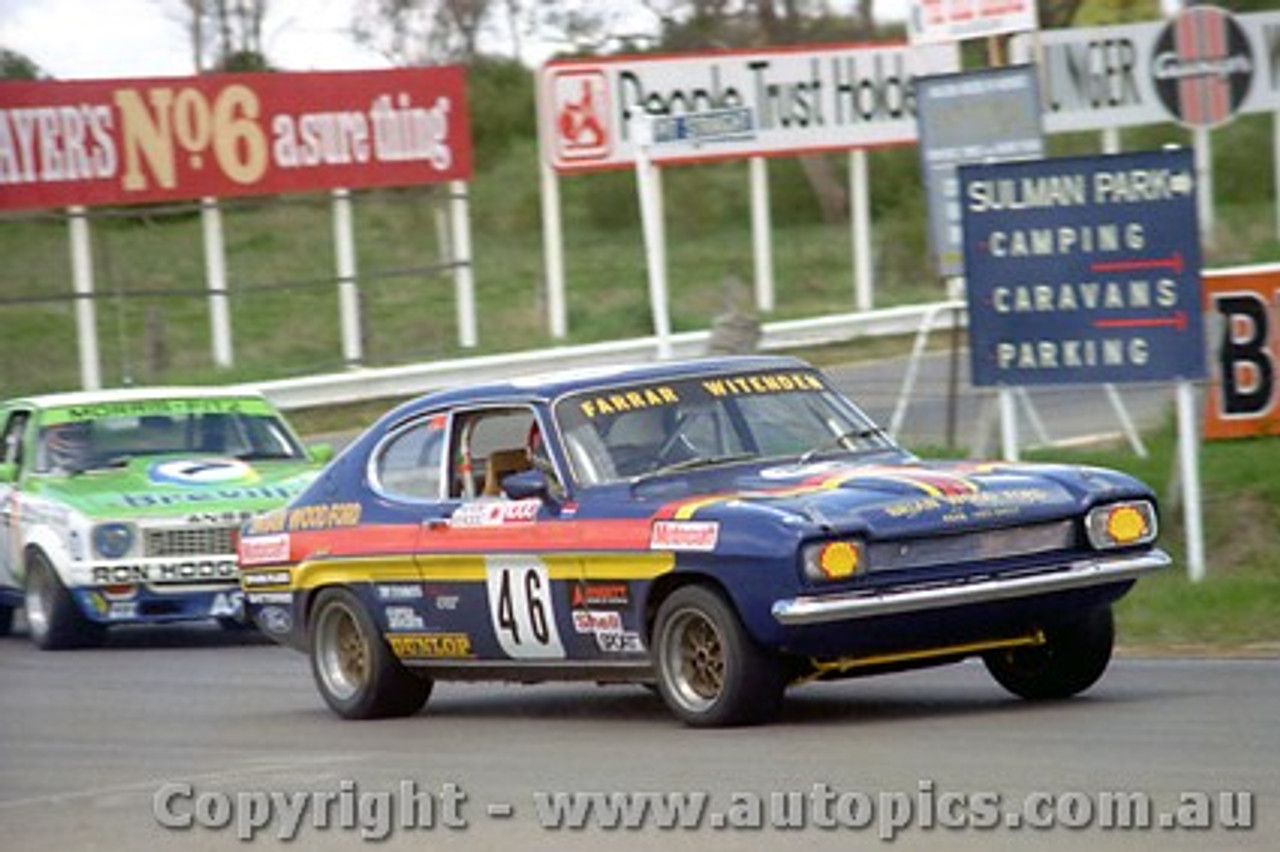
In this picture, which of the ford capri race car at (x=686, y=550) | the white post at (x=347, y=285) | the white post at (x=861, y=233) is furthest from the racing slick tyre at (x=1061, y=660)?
the white post at (x=861, y=233)

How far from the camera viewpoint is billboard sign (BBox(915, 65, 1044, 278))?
18.0 meters

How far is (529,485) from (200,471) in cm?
618

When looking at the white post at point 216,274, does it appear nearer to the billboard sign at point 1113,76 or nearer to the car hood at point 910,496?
the billboard sign at point 1113,76

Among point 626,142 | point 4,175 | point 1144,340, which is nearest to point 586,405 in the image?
point 1144,340

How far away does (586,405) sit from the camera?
11727 millimetres

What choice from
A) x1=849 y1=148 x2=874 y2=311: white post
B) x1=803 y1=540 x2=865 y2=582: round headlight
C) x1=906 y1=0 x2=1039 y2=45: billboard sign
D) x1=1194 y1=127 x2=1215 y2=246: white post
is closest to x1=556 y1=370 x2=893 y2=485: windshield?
x1=803 y1=540 x2=865 y2=582: round headlight

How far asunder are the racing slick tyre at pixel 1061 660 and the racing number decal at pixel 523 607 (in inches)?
68.1

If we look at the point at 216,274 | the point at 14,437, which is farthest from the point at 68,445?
the point at 216,274

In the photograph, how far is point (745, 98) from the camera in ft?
113

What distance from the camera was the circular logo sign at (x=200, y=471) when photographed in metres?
17.1

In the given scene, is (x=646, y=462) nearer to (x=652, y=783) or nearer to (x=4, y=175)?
(x=652, y=783)

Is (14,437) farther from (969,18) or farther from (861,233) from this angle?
(861,233)

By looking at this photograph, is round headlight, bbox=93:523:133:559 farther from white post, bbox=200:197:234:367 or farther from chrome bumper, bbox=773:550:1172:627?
white post, bbox=200:197:234:367

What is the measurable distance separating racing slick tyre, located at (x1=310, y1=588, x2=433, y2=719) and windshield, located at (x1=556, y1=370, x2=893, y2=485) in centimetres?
146
